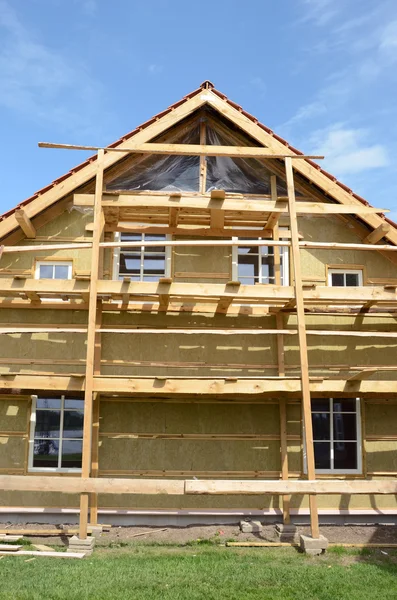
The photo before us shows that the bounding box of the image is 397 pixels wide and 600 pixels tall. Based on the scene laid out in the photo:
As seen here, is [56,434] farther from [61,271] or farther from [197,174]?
[197,174]

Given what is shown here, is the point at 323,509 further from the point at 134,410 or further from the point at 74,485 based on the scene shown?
the point at 74,485

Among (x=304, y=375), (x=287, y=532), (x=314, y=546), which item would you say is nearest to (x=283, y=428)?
(x=287, y=532)

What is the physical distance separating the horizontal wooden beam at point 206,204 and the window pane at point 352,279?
2.01m

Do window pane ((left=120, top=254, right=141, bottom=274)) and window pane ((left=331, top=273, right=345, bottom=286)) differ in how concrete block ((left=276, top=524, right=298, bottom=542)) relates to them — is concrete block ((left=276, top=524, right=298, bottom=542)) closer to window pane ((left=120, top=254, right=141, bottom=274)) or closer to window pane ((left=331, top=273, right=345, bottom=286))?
window pane ((left=331, top=273, right=345, bottom=286))

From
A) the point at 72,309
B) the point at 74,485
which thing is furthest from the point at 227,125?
the point at 74,485

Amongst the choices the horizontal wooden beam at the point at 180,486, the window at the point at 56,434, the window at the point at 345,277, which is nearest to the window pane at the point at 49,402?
the window at the point at 56,434

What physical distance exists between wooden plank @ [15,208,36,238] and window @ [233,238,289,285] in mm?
4448

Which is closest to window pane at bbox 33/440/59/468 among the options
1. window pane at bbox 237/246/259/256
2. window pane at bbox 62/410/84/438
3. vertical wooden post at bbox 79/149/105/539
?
window pane at bbox 62/410/84/438

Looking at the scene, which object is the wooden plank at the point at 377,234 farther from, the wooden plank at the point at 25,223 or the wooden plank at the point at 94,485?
the wooden plank at the point at 25,223

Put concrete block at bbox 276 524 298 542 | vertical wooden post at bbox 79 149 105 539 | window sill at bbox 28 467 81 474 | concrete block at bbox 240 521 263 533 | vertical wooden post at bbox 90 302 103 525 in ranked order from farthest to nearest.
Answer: window sill at bbox 28 467 81 474 < vertical wooden post at bbox 90 302 103 525 < concrete block at bbox 240 521 263 533 < concrete block at bbox 276 524 298 542 < vertical wooden post at bbox 79 149 105 539

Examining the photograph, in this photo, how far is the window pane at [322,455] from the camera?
468 inches

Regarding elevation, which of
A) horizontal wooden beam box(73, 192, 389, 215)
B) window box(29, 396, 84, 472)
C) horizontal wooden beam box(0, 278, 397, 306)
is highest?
horizontal wooden beam box(73, 192, 389, 215)

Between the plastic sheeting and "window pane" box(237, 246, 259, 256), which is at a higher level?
the plastic sheeting

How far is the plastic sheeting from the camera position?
503 inches
